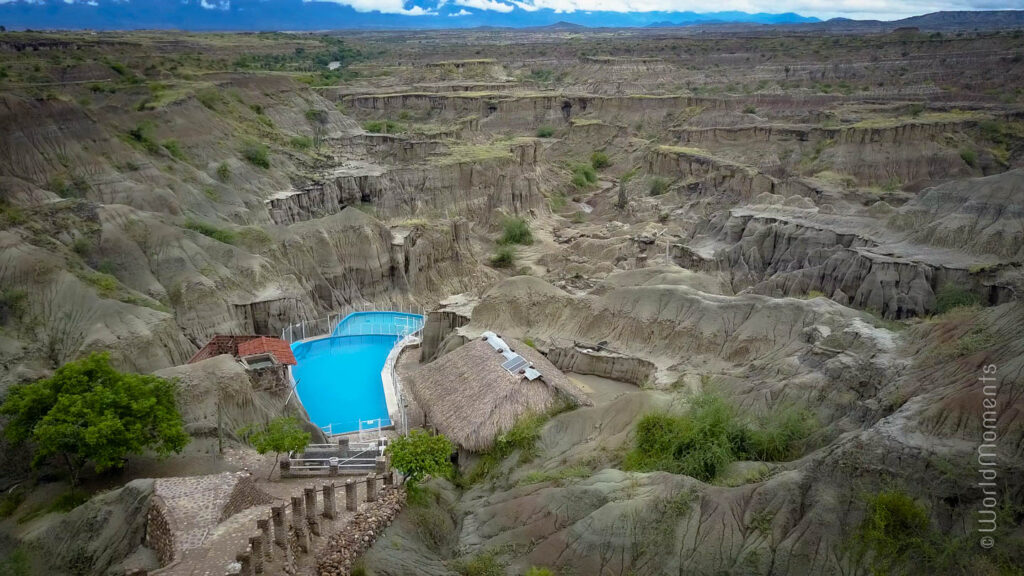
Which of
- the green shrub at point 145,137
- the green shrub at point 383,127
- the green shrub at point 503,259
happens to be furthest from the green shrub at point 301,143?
the green shrub at point 503,259

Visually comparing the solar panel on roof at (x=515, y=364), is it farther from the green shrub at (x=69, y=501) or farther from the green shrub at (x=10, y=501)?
the green shrub at (x=10, y=501)

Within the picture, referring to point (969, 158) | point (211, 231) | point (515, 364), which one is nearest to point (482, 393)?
point (515, 364)

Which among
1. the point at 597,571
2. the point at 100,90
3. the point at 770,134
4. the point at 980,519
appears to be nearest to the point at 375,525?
the point at 597,571

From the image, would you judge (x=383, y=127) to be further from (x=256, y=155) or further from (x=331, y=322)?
(x=331, y=322)

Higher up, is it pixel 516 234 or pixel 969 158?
pixel 969 158

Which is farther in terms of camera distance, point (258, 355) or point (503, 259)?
point (503, 259)

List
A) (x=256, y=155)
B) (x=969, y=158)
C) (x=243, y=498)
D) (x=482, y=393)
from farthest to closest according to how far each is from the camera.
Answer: (x=969, y=158), (x=256, y=155), (x=482, y=393), (x=243, y=498)

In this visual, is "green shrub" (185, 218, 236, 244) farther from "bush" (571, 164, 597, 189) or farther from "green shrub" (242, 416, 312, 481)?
"bush" (571, 164, 597, 189)

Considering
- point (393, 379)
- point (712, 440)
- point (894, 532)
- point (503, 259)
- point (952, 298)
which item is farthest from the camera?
point (503, 259)

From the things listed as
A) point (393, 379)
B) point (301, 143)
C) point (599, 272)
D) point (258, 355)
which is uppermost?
point (301, 143)
